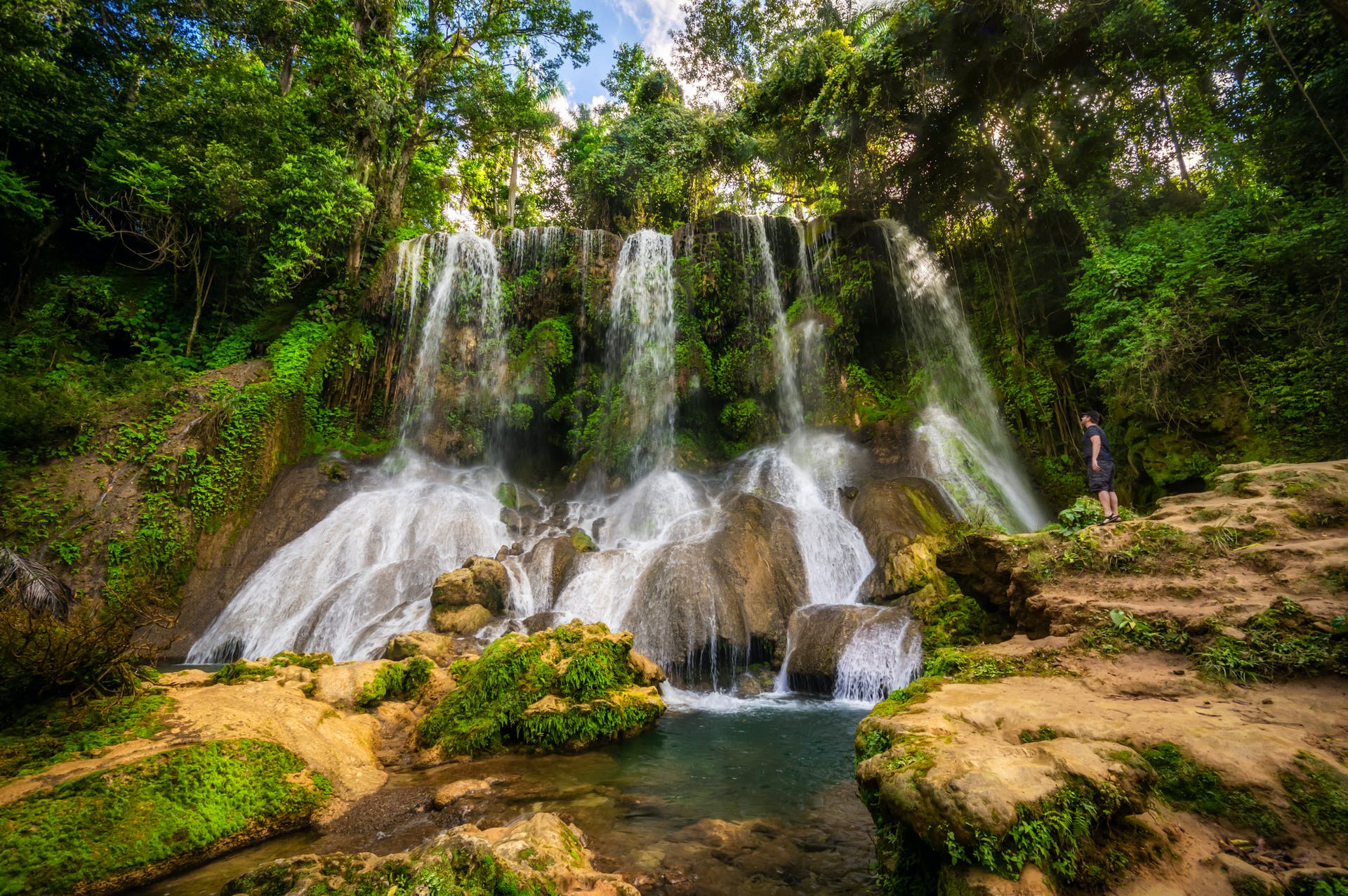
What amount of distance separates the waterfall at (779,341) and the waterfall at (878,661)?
9.15 m

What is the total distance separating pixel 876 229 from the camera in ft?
53.9

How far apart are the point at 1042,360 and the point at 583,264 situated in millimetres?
13748

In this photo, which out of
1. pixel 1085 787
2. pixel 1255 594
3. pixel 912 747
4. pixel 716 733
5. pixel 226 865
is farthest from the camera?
pixel 716 733

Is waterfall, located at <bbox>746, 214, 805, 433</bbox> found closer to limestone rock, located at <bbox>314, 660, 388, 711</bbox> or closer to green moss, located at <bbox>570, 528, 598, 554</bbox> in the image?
green moss, located at <bbox>570, 528, 598, 554</bbox>

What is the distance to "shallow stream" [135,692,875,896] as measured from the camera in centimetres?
301

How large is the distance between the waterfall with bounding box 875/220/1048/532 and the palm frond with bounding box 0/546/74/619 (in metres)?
14.5

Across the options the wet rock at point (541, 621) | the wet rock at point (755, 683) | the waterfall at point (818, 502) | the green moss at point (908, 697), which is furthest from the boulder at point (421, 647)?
the waterfall at point (818, 502)

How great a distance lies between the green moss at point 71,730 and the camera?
296 cm

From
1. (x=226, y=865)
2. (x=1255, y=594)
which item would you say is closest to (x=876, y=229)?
(x=1255, y=594)

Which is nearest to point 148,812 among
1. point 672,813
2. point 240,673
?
point 240,673

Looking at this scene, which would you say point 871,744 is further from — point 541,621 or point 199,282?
point 199,282

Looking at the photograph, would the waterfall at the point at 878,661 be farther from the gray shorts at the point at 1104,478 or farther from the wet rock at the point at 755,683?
the gray shorts at the point at 1104,478

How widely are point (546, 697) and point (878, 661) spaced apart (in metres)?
4.77

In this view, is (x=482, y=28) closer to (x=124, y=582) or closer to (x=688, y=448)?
(x=688, y=448)
